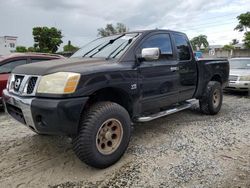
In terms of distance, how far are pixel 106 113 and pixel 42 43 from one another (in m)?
26.1

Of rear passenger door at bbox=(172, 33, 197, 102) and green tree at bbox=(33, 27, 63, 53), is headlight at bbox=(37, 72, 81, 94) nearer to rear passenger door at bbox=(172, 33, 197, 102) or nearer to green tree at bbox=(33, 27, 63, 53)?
rear passenger door at bbox=(172, 33, 197, 102)

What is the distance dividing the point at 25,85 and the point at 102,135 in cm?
118

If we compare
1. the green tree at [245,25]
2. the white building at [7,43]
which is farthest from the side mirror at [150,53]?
the white building at [7,43]

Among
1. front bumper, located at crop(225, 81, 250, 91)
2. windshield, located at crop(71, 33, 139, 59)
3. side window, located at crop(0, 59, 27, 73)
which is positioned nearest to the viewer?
windshield, located at crop(71, 33, 139, 59)

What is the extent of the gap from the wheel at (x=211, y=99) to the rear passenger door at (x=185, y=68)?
61cm

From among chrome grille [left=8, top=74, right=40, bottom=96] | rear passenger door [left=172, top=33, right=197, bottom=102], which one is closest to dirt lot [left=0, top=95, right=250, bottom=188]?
rear passenger door [left=172, top=33, right=197, bottom=102]

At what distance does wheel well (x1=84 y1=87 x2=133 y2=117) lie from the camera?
10.9ft

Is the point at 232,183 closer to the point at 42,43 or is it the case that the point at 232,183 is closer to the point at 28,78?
the point at 28,78

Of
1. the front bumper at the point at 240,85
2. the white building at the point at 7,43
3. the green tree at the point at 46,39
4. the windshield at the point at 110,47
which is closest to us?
the windshield at the point at 110,47

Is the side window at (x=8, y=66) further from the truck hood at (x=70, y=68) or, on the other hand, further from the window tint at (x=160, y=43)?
the window tint at (x=160, y=43)

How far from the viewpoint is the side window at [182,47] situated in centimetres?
481

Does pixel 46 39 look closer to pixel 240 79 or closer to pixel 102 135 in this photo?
pixel 240 79

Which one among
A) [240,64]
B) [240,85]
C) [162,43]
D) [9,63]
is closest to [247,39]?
[240,64]

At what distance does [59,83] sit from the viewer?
2920 mm
